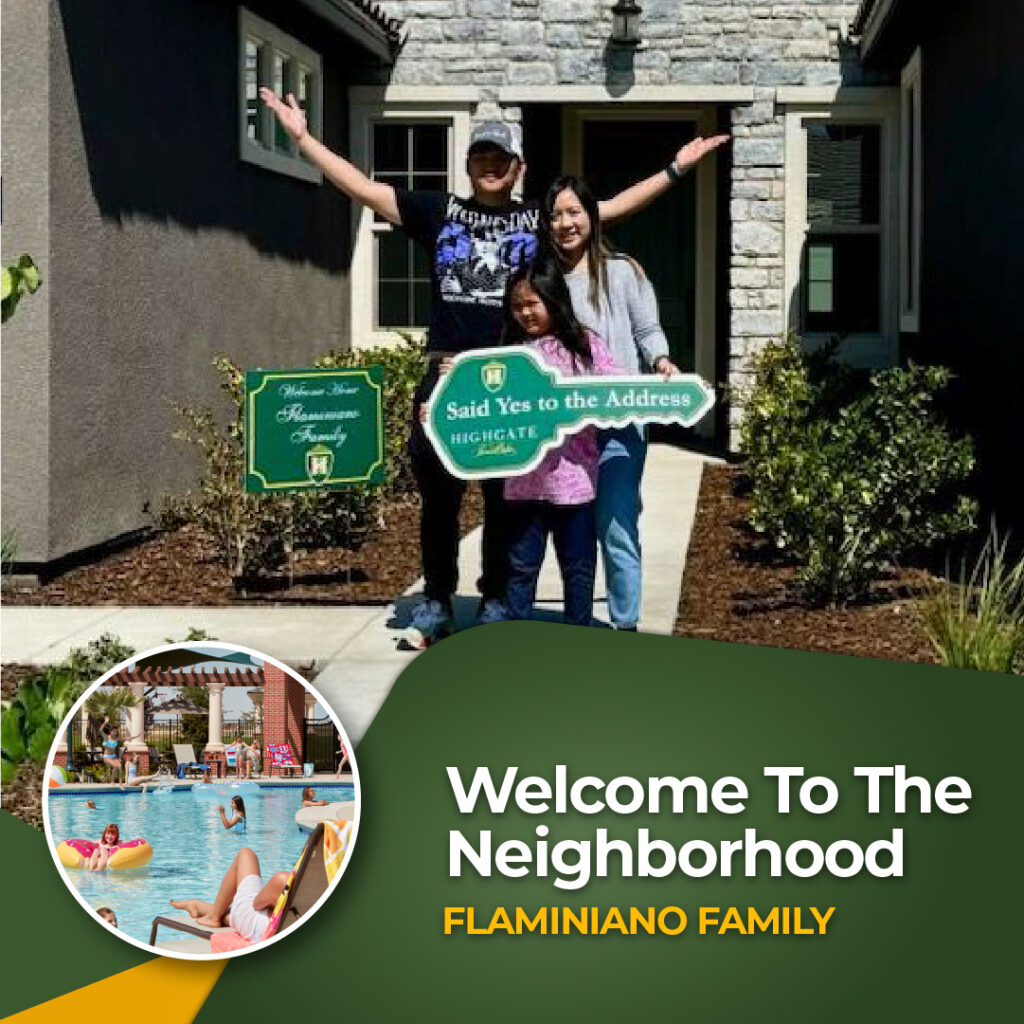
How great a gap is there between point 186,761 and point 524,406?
1649mm

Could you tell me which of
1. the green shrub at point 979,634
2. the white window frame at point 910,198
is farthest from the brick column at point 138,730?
the white window frame at point 910,198

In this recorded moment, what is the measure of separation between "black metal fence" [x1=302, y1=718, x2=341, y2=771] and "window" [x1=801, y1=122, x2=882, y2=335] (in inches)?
428

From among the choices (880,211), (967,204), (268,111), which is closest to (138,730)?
(967,204)

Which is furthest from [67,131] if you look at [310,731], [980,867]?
[980,867]

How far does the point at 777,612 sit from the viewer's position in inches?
320

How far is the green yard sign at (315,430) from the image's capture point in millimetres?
8289

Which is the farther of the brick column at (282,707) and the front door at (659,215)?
the front door at (659,215)

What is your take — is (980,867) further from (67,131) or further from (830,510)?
(67,131)

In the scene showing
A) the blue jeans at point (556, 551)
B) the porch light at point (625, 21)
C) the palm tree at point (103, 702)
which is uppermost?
the porch light at point (625, 21)

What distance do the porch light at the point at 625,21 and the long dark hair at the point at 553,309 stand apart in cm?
832

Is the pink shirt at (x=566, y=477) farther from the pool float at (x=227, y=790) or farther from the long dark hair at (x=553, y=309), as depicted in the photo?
the pool float at (x=227, y=790)

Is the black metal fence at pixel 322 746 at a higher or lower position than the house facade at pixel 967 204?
lower

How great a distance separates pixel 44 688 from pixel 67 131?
14.1 ft

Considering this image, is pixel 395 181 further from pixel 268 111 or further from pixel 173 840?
pixel 173 840
